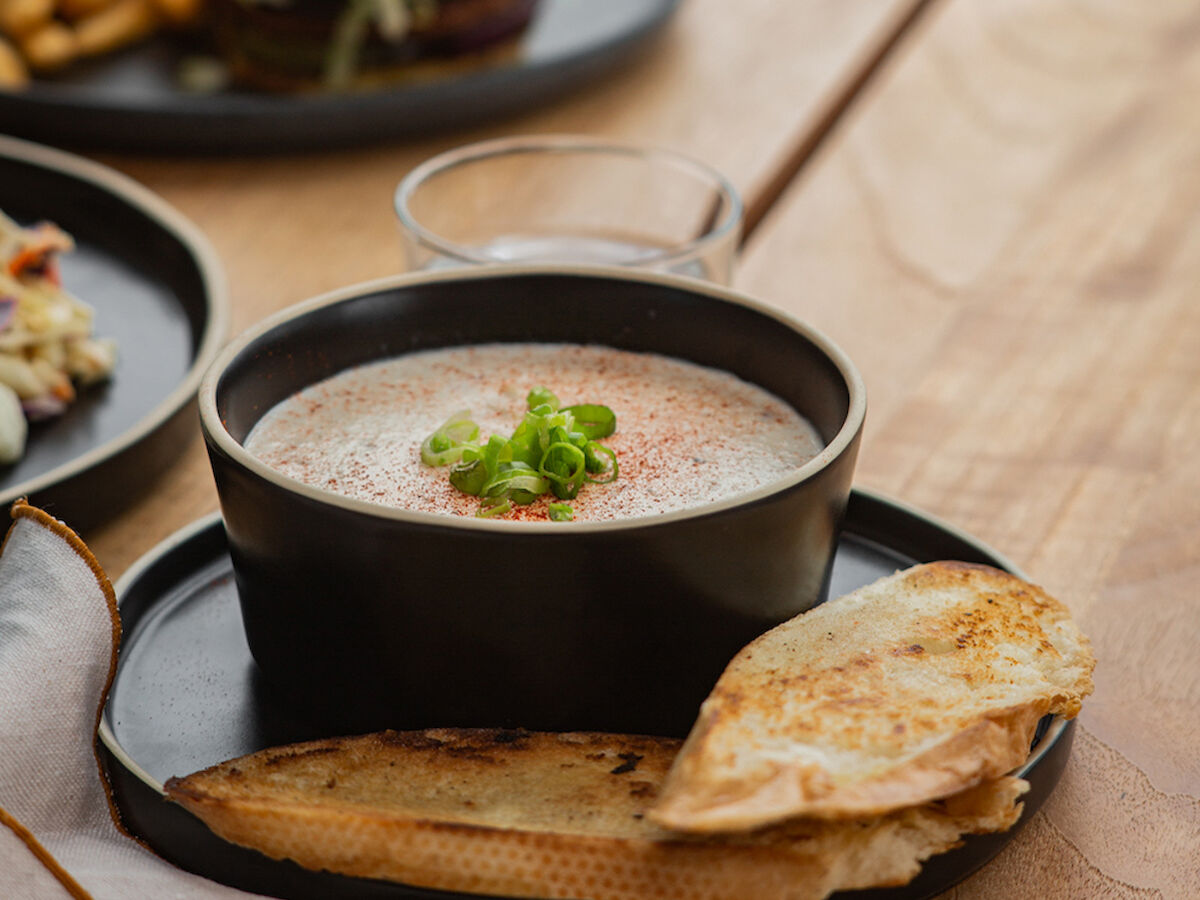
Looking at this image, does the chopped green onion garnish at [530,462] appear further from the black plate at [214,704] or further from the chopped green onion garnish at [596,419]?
the black plate at [214,704]

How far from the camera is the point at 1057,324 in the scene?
256 cm

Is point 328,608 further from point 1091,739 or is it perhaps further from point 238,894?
point 1091,739

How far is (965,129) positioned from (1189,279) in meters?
0.81

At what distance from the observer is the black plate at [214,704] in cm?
122

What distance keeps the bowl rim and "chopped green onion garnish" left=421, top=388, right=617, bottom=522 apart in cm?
10

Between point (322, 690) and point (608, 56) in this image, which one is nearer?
point (322, 690)

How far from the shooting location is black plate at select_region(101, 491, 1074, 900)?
1225 millimetres

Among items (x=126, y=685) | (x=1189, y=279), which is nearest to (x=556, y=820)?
(x=126, y=685)

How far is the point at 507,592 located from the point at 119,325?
4.48 ft

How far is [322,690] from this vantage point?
1405 mm

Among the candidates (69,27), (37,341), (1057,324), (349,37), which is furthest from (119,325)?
(1057,324)

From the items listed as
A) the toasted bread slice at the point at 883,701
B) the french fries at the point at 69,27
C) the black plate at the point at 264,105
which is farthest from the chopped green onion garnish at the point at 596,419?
the french fries at the point at 69,27

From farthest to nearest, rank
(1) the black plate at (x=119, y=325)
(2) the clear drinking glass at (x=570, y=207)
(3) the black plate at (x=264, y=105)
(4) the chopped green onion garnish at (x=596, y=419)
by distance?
(3) the black plate at (x=264, y=105) → (2) the clear drinking glass at (x=570, y=207) → (1) the black plate at (x=119, y=325) → (4) the chopped green onion garnish at (x=596, y=419)

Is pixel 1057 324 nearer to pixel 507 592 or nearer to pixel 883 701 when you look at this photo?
pixel 883 701
